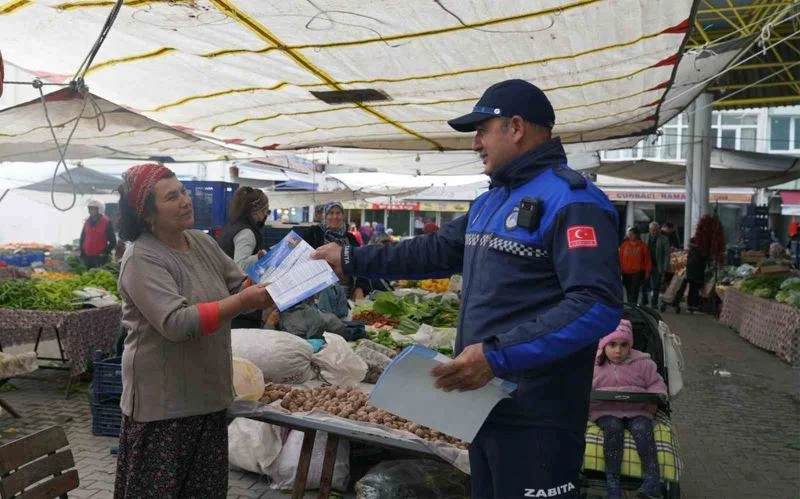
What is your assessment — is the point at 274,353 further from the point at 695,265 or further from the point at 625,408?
the point at 695,265

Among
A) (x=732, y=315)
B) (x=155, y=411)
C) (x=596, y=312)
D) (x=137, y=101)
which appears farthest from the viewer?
(x=732, y=315)

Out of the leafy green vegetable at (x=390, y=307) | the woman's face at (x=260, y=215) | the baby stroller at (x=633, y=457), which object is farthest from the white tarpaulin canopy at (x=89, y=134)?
the baby stroller at (x=633, y=457)

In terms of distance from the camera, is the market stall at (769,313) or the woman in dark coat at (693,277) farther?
the woman in dark coat at (693,277)

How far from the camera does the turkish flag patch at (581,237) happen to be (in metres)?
2.11

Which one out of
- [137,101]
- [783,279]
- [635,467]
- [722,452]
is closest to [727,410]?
[722,452]

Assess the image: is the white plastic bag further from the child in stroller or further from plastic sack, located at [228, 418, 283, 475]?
plastic sack, located at [228, 418, 283, 475]

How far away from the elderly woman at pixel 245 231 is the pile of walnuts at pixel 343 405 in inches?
A: 50.1

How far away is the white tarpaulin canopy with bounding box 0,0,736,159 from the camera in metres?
4.41

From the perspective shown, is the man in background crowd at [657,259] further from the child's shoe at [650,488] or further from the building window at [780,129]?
the building window at [780,129]

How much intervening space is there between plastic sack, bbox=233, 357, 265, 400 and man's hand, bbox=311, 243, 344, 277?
1.88 metres

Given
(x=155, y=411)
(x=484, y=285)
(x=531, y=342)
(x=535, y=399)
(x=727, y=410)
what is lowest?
(x=727, y=410)

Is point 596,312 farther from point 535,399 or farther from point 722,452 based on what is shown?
point 722,452

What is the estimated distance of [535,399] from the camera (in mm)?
2252

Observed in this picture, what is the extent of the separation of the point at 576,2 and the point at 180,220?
9.14 feet
